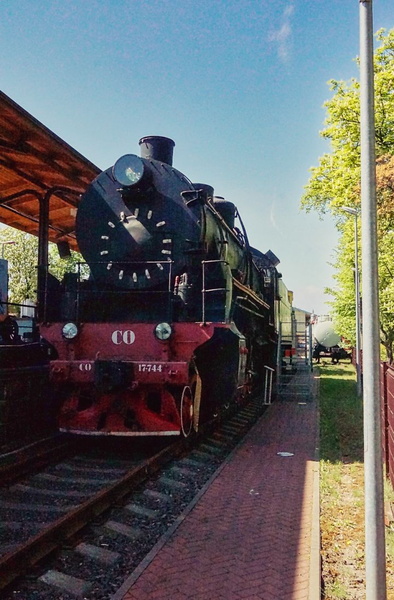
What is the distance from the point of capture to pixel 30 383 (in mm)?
9328

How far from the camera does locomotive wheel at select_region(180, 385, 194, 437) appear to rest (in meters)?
8.11

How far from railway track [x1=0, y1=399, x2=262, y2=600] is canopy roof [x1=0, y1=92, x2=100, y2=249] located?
5896 mm

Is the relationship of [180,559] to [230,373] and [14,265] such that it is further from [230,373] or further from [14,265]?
[14,265]

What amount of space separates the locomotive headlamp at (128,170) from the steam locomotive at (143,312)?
0.02m

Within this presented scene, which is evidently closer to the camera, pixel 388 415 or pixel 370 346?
pixel 370 346

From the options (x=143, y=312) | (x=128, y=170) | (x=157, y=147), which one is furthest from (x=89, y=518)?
(x=157, y=147)

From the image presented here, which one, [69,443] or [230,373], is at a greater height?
[230,373]

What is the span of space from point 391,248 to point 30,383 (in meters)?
14.3

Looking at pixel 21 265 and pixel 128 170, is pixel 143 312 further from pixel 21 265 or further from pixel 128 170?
pixel 21 265

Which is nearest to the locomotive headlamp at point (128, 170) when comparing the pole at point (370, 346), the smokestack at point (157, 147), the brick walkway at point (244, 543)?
the smokestack at point (157, 147)

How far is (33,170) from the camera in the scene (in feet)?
39.2

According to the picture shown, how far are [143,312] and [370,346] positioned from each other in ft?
18.8

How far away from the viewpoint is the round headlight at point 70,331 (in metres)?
8.25

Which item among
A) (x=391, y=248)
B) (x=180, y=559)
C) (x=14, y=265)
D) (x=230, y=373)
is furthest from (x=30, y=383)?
Answer: (x=14, y=265)
